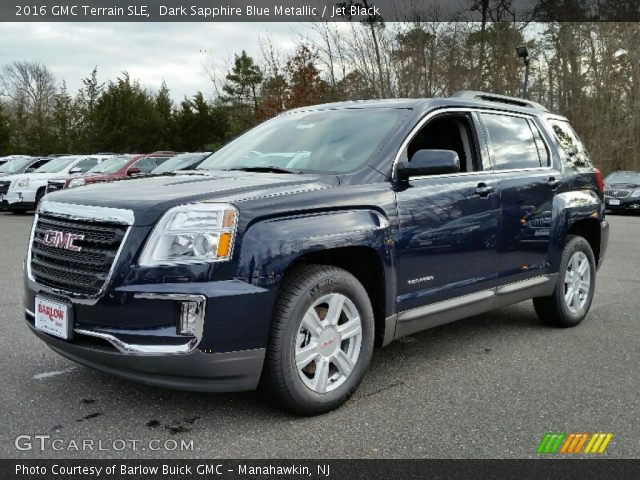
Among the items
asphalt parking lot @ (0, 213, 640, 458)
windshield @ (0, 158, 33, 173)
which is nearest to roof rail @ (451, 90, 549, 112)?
asphalt parking lot @ (0, 213, 640, 458)

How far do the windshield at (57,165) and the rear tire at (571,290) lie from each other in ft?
51.8

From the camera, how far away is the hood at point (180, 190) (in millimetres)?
3219

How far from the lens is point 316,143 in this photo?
4.40 meters

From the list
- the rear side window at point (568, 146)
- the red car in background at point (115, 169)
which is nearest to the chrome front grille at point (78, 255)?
the rear side window at point (568, 146)

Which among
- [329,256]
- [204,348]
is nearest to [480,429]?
[329,256]

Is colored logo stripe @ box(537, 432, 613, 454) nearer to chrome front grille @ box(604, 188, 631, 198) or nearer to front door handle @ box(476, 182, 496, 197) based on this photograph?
front door handle @ box(476, 182, 496, 197)

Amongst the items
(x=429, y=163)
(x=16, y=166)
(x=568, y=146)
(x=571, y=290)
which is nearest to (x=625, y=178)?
(x=568, y=146)

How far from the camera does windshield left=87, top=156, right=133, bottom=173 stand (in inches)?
668

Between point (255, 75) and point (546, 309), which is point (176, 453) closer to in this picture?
point (546, 309)

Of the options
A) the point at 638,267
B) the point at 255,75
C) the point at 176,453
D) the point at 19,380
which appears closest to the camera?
the point at 176,453

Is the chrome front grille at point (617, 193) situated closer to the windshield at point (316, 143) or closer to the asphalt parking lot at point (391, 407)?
the asphalt parking lot at point (391, 407)

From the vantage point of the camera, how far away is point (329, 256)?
3.72m

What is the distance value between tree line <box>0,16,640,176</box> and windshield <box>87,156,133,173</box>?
10.4 m

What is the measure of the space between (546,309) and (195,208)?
359 cm
